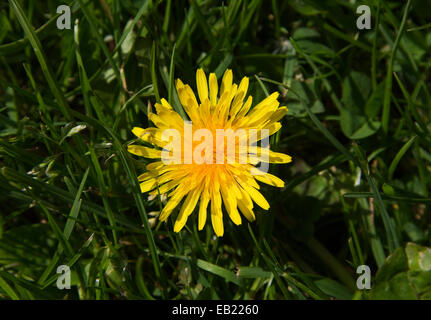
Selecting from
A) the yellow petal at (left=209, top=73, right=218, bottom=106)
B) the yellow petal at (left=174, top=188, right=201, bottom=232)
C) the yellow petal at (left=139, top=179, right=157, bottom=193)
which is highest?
the yellow petal at (left=209, top=73, right=218, bottom=106)

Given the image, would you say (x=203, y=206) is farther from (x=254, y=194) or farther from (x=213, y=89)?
(x=213, y=89)

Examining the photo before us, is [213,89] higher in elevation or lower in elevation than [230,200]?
higher

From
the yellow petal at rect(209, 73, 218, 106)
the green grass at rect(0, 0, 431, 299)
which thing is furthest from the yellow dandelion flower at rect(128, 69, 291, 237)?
the green grass at rect(0, 0, 431, 299)

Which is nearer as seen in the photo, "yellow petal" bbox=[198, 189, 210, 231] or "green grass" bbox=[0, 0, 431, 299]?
"yellow petal" bbox=[198, 189, 210, 231]

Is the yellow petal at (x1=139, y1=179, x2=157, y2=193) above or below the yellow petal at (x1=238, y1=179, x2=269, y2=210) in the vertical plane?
above

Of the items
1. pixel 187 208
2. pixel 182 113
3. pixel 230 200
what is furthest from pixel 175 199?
pixel 182 113

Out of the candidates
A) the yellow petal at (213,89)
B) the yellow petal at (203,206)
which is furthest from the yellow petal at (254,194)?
the yellow petal at (213,89)

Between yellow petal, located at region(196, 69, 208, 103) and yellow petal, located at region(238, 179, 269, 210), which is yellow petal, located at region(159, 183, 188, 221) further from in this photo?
yellow petal, located at region(196, 69, 208, 103)

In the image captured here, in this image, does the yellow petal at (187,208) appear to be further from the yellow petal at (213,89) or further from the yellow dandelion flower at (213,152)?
the yellow petal at (213,89)
